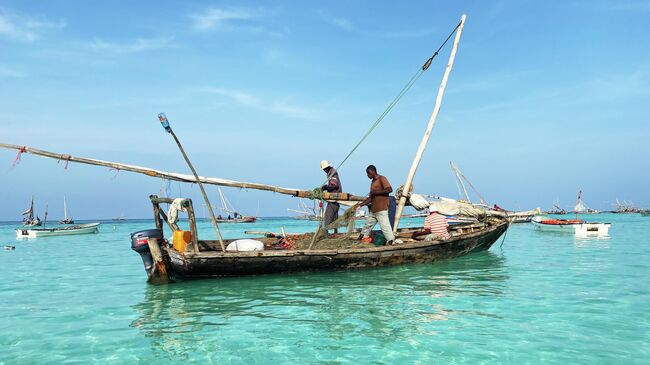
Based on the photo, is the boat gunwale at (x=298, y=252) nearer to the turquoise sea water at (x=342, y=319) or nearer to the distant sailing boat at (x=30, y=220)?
the turquoise sea water at (x=342, y=319)

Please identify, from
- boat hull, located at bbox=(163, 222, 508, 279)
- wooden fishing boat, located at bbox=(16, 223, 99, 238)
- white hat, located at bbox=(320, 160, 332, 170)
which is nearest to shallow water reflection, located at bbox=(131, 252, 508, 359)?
boat hull, located at bbox=(163, 222, 508, 279)

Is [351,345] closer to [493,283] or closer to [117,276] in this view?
[493,283]

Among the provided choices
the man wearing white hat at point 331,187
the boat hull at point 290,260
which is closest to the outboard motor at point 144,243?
the boat hull at point 290,260

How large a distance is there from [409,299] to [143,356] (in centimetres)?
487

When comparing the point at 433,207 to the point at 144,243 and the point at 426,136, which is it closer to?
the point at 426,136

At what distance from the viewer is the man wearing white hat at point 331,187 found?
42.5 feet

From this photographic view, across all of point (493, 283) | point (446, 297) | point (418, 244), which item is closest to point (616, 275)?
point (493, 283)

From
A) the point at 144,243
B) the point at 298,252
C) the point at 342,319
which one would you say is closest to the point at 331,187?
the point at 298,252

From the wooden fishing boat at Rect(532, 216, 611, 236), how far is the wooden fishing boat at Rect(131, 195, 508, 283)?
940 inches

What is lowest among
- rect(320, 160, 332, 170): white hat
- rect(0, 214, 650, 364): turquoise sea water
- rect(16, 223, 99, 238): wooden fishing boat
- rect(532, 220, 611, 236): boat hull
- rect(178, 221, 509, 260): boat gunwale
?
rect(16, 223, 99, 238): wooden fishing boat

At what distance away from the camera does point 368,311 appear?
7582mm

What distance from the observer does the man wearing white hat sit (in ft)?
42.5

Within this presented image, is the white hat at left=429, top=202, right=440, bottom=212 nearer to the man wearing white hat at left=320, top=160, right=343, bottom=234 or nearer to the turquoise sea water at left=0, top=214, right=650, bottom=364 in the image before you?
the turquoise sea water at left=0, top=214, right=650, bottom=364

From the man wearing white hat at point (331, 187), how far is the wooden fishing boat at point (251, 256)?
832 mm
